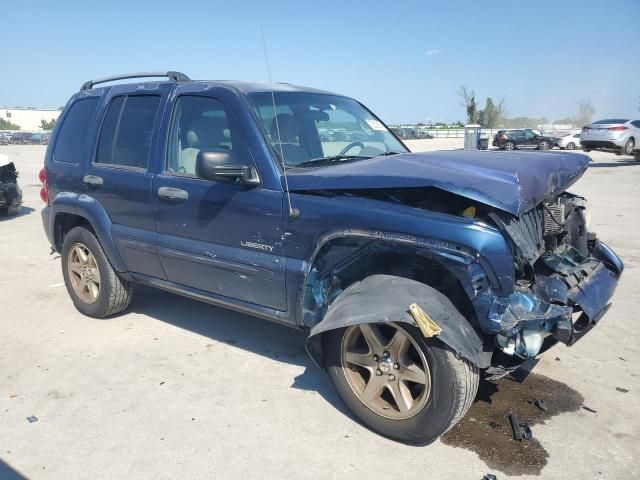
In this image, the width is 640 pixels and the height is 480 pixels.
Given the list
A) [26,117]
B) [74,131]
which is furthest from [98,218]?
[26,117]

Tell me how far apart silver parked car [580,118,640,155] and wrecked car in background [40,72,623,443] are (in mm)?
17833

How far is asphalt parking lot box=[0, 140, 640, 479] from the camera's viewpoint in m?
2.74

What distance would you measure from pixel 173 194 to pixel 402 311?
1.93m

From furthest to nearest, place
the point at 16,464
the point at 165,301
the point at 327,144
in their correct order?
1. the point at 165,301
2. the point at 327,144
3. the point at 16,464

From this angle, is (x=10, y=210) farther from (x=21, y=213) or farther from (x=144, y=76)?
(x=144, y=76)

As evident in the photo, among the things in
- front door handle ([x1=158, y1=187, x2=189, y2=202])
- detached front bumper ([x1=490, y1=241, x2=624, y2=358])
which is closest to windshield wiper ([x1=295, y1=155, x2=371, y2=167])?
front door handle ([x1=158, y1=187, x2=189, y2=202])

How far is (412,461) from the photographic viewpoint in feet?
9.05

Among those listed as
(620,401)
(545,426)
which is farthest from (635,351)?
(545,426)

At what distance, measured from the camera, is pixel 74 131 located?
185 inches

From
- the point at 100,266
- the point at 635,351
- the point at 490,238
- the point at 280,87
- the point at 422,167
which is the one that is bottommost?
the point at 635,351

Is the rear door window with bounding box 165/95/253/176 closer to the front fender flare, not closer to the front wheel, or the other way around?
the front fender flare

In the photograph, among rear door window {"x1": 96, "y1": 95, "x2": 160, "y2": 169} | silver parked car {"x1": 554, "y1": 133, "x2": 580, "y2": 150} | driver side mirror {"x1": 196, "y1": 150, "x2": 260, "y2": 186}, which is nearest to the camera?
driver side mirror {"x1": 196, "y1": 150, "x2": 260, "y2": 186}

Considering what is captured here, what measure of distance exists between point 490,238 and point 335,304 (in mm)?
922

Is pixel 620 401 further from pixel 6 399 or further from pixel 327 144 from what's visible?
pixel 6 399
